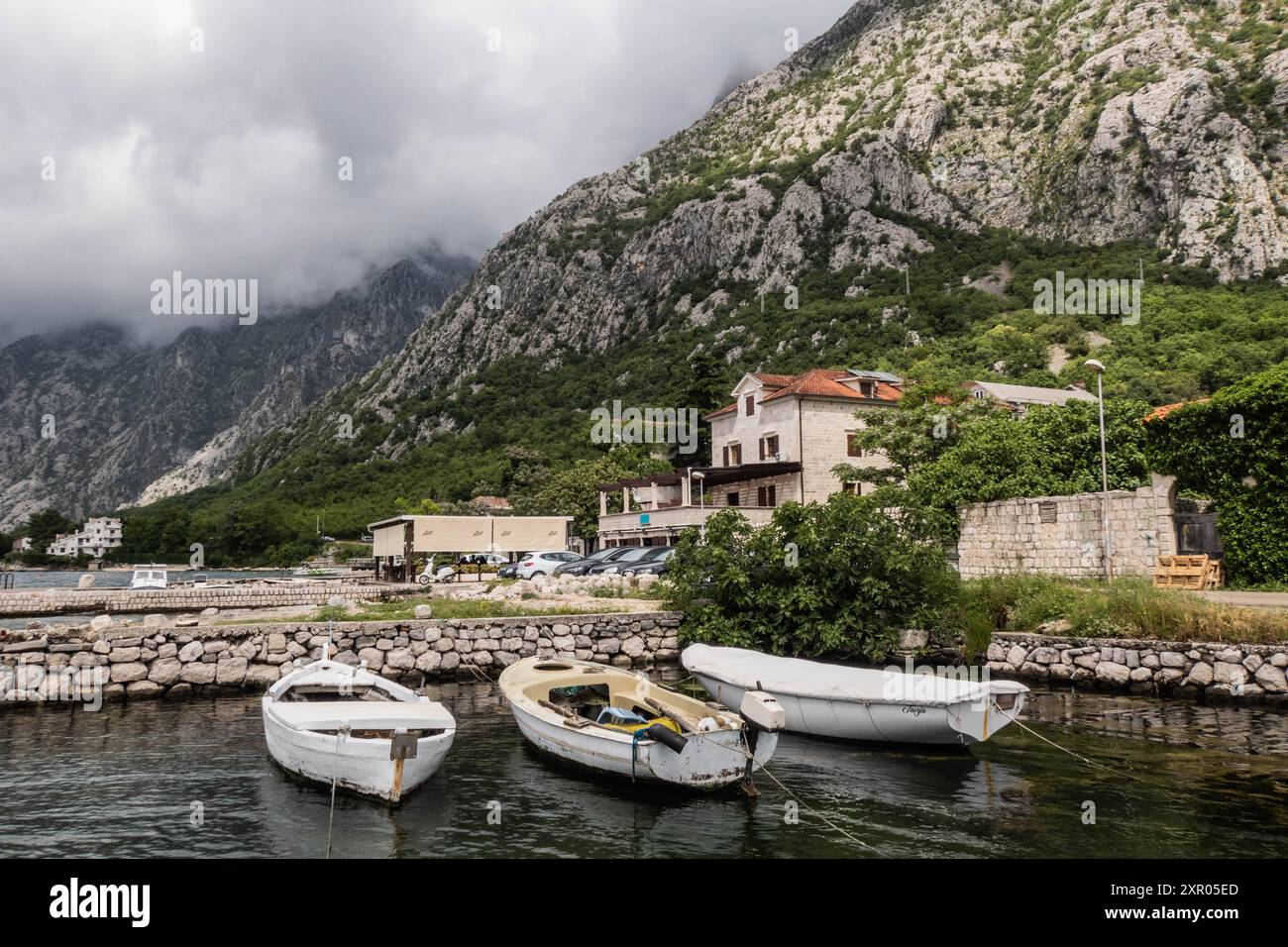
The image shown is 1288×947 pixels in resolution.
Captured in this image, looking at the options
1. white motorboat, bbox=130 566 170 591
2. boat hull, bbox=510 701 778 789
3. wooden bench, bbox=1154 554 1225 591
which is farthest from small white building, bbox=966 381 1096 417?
white motorboat, bbox=130 566 170 591

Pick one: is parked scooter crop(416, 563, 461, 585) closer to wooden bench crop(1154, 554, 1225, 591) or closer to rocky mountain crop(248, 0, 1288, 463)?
wooden bench crop(1154, 554, 1225, 591)

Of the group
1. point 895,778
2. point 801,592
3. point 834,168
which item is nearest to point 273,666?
point 801,592

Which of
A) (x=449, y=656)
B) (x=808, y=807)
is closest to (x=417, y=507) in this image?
(x=449, y=656)

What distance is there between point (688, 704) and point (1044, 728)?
7.26 metres

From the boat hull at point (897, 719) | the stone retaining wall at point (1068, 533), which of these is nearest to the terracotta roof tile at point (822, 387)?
the stone retaining wall at point (1068, 533)

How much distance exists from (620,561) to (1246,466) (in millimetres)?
23908

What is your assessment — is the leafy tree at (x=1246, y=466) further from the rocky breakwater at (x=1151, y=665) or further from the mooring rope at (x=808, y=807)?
the mooring rope at (x=808, y=807)

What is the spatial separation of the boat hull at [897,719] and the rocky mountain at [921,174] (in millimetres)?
96868

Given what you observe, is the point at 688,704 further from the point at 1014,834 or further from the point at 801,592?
the point at 801,592

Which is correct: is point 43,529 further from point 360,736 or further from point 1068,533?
point 1068,533

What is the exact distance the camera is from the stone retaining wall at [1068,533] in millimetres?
23859

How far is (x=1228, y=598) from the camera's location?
19.5 metres

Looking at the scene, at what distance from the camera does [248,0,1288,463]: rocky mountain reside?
9538 centimetres

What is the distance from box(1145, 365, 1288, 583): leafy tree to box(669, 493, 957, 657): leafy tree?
7.88 m
